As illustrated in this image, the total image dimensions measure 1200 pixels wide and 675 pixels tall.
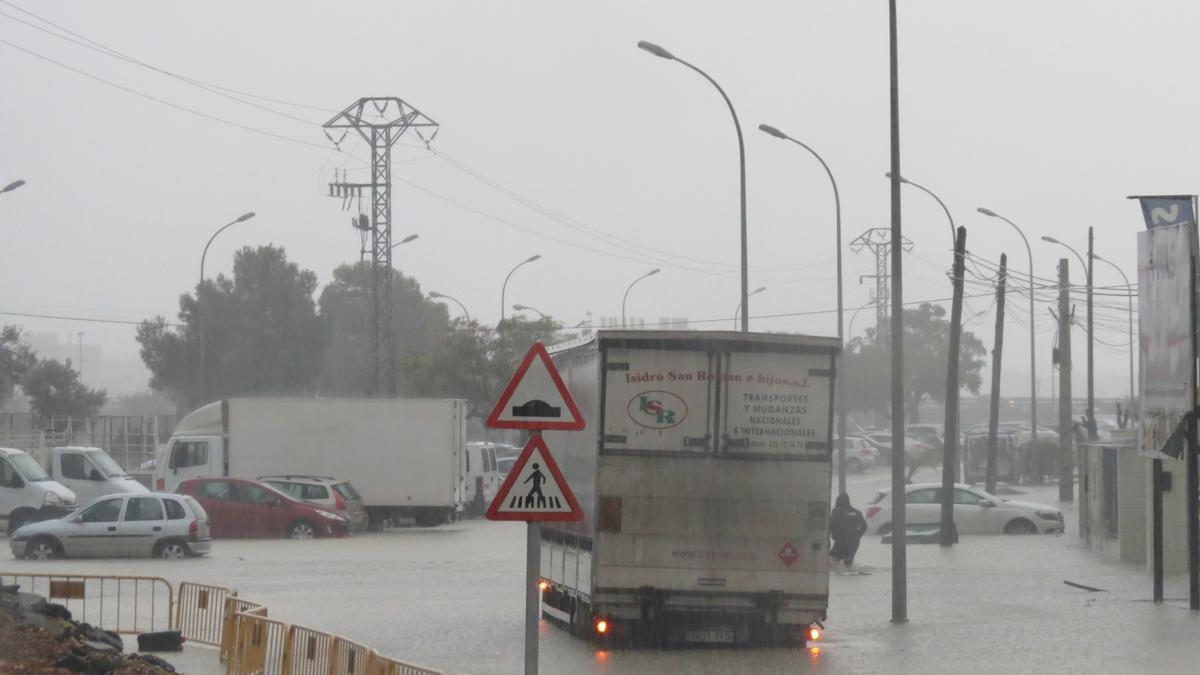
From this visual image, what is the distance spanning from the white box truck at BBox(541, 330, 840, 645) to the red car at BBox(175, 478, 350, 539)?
20.0 meters

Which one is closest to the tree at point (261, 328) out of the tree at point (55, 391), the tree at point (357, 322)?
the tree at point (357, 322)

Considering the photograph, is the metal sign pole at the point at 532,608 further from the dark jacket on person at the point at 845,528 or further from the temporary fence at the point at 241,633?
the dark jacket on person at the point at 845,528

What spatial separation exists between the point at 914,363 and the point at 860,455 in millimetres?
40180

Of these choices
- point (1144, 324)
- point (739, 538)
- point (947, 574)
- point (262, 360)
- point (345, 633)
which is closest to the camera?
point (739, 538)

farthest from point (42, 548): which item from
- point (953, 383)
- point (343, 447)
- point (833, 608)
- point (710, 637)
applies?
point (953, 383)

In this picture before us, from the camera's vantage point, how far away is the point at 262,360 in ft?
261

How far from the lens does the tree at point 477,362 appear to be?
6150 cm

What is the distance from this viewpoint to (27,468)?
34.8 metres

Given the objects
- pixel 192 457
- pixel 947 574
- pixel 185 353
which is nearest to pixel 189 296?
pixel 185 353

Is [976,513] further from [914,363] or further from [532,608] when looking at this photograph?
[914,363]

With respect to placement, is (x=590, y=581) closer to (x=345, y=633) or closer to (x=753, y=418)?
(x=753, y=418)

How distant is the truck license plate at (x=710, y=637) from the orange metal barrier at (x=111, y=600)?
5.86 metres

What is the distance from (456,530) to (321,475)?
3820 mm

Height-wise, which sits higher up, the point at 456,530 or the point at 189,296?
the point at 189,296
